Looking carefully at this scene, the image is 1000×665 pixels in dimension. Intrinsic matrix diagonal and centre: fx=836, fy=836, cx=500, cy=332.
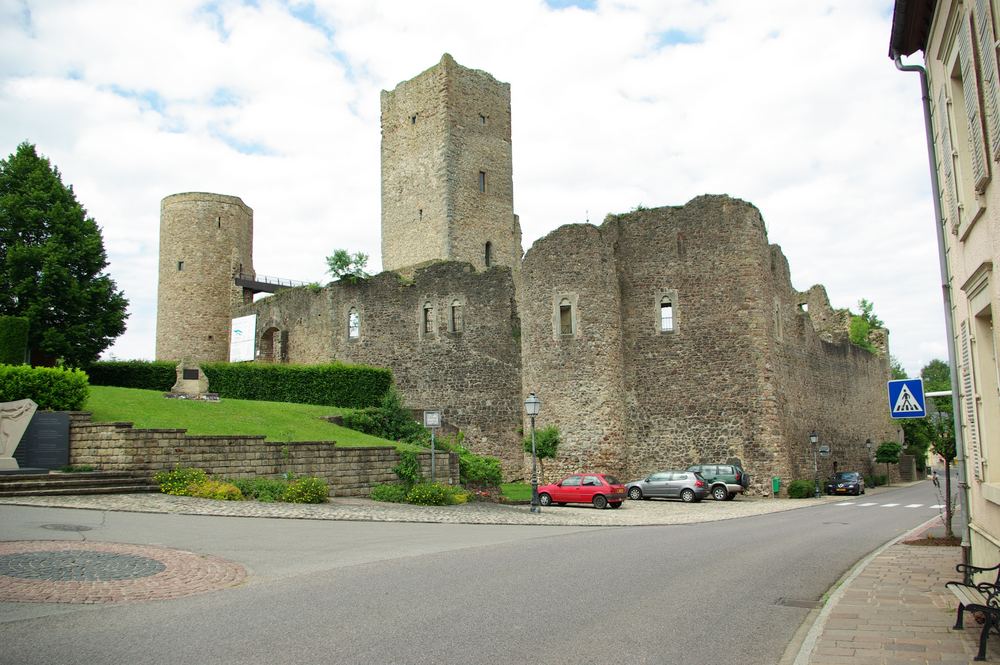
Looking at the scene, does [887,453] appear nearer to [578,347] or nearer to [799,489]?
[799,489]

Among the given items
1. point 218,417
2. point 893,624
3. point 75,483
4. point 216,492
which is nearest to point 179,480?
point 216,492

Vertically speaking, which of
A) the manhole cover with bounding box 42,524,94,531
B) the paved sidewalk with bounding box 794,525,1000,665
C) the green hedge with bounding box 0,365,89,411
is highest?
the green hedge with bounding box 0,365,89,411

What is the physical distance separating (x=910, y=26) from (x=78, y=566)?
12.2m

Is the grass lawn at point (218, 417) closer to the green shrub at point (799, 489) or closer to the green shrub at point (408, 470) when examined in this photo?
the green shrub at point (408, 470)

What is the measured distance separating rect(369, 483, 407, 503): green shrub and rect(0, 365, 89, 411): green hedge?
7.81 meters

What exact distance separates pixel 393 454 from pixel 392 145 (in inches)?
1219

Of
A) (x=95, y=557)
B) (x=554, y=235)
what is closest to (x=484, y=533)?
(x=95, y=557)

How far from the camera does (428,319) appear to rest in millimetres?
39781

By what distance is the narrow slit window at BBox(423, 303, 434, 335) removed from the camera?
130ft

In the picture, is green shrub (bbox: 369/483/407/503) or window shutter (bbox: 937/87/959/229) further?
green shrub (bbox: 369/483/407/503)

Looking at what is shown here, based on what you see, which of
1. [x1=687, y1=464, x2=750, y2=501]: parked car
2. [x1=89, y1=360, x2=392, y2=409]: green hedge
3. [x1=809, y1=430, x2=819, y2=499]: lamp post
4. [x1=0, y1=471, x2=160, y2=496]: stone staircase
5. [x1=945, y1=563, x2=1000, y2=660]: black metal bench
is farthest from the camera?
[x1=89, y1=360, x2=392, y2=409]: green hedge

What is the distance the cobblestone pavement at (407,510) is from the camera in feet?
53.3

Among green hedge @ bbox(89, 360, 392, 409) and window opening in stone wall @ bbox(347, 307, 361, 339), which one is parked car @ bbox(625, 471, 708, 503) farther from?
window opening in stone wall @ bbox(347, 307, 361, 339)

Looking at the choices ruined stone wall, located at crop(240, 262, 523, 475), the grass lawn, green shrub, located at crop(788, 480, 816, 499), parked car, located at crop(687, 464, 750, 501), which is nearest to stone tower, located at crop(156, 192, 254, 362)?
ruined stone wall, located at crop(240, 262, 523, 475)
